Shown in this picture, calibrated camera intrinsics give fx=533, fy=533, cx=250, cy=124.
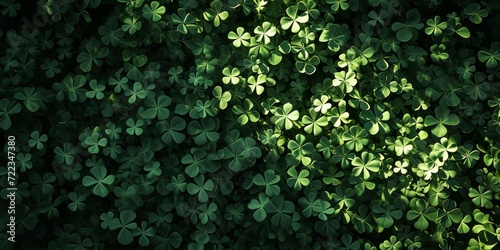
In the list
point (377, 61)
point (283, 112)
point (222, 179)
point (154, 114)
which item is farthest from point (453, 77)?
point (154, 114)

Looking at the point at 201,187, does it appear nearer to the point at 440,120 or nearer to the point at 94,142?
the point at 94,142

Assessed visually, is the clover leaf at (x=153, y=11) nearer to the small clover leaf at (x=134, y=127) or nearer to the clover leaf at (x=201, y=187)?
the small clover leaf at (x=134, y=127)

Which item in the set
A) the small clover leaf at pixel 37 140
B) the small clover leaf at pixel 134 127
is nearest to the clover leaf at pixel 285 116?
the small clover leaf at pixel 134 127

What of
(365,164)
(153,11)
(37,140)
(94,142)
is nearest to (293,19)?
(153,11)

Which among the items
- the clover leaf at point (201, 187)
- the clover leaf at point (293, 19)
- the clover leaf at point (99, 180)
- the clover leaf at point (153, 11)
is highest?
the clover leaf at point (153, 11)

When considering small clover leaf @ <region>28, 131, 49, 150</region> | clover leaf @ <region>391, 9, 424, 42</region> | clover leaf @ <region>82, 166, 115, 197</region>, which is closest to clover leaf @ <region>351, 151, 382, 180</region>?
clover leaf @ <region>391, 9, 424, 42</region>

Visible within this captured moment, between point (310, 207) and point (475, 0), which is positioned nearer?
point (310, 207)

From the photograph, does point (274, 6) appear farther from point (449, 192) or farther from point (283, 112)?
point (449, 192)

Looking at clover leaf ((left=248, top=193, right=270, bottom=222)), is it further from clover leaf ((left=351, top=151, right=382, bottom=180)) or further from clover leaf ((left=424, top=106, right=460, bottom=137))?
clover leaf ((left=424, top=106, right=460, bottom=137))
